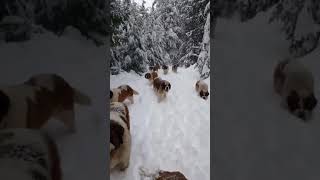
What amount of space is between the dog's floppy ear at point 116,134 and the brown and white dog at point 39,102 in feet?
2.40

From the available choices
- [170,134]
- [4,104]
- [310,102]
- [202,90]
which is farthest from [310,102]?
[202,90]

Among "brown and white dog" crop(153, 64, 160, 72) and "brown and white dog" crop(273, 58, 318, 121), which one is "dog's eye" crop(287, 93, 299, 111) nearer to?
"brown and white dog" crop(273, 58, 318, 121)

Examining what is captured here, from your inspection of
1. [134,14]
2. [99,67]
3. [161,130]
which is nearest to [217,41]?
[99,67]

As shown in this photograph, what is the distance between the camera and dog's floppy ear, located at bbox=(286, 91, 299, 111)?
1.32 m

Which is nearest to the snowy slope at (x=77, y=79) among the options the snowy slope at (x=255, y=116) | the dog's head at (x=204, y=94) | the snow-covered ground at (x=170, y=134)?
the snowy slope at (x=255, y=116)

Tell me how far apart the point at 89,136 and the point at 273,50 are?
80 centimetres

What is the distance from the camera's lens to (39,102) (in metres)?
1.26

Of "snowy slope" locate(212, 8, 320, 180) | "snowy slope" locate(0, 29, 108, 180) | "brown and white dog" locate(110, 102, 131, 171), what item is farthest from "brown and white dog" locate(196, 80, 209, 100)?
"snowy slope" locate(0, 29, 108, 180)

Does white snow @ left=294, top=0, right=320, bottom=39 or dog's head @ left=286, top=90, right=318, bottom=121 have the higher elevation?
white snow @ left=294, top=0, right=320, bottom=39

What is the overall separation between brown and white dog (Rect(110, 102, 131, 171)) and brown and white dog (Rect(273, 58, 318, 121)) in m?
1.04

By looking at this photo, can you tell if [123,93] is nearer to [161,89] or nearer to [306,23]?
[161,89]

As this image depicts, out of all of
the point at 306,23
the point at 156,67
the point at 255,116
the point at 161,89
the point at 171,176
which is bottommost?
the point at 171,176

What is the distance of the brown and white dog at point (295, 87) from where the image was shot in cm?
130

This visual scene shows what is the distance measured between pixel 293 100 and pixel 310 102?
0.06 metres
